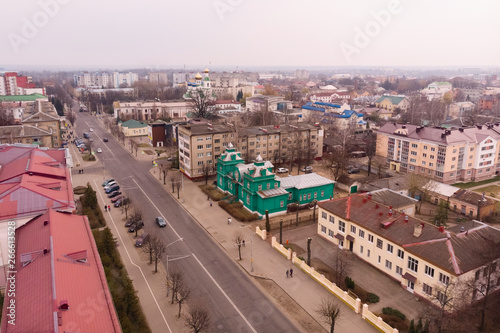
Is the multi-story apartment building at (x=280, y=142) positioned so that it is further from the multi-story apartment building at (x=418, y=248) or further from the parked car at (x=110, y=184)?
the multi-story apartment building at (x=418, y=248)

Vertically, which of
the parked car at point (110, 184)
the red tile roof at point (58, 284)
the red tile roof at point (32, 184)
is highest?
A: the red tile roof at point (32, 184)

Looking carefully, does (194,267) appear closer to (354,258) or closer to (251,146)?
(354,258)

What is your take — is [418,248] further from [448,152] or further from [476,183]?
[476,183]

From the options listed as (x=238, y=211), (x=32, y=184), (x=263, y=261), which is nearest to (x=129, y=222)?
(x=32, y=184)

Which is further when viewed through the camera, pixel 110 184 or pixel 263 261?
pixel 110 184

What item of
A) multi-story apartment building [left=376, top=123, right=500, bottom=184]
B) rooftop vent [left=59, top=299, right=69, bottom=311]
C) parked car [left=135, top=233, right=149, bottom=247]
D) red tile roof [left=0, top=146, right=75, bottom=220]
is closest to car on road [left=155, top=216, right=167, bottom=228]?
parked car [left=135, top=233, right=149, bottom=247]

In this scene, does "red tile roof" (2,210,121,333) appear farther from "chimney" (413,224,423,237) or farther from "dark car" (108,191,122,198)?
"chimney" (413,224,423,237)

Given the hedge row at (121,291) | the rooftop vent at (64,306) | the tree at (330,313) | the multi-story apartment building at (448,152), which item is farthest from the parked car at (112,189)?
the multi-story apartment building at (448,152)
